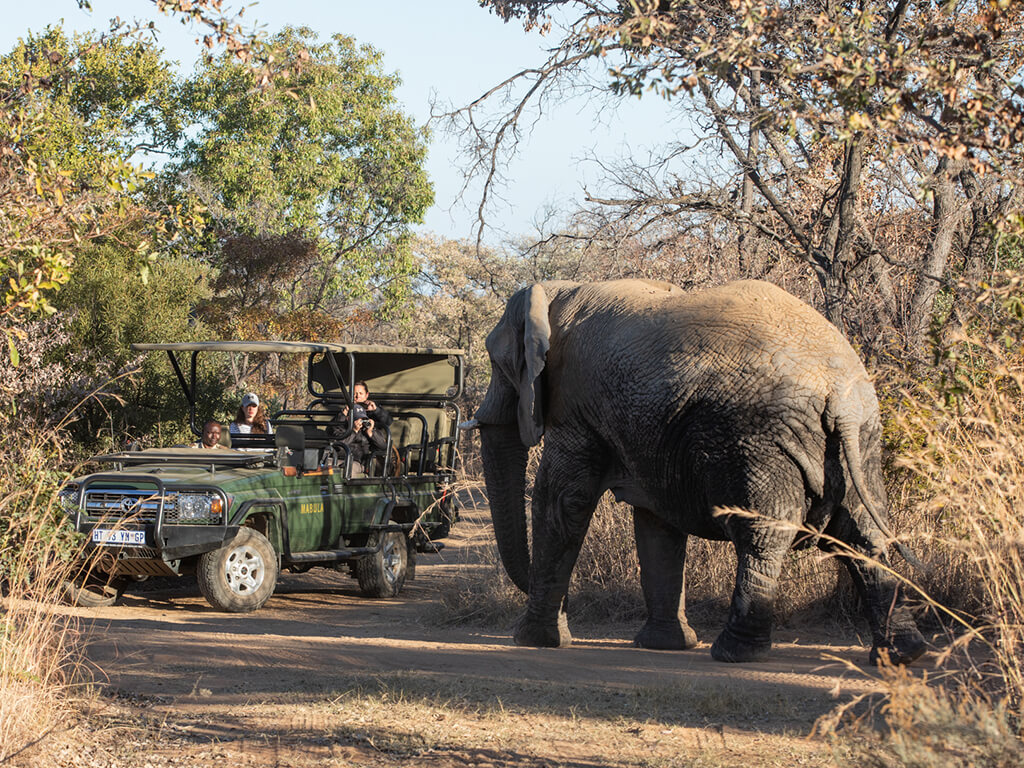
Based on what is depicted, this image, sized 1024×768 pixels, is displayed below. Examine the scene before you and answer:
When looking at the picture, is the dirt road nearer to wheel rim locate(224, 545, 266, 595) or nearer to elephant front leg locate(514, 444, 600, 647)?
elephant front leg locate(514, 444, 600, 647)

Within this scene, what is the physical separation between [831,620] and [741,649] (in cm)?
195

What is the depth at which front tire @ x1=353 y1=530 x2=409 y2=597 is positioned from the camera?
12469 millimetres

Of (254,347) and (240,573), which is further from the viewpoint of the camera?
(254,347)

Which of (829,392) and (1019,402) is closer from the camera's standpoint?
(829,392)

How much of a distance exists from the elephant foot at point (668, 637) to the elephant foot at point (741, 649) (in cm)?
100

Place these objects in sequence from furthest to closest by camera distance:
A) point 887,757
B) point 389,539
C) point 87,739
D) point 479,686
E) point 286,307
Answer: point 286,307 → point 389,539 → point 479,686 → point 87,739 → point 887,757

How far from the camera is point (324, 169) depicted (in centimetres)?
2952

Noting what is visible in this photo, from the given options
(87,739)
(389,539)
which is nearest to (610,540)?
(389,539)

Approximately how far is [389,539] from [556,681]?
584cm

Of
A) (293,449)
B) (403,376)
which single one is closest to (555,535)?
(293,449)

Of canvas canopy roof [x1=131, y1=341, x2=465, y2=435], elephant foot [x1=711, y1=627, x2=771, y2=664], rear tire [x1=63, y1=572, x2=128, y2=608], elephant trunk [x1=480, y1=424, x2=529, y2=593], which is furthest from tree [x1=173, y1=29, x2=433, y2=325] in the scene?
elephant foot [x1=711, y1=627, x2=771, y2=664]

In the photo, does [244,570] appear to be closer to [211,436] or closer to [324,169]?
[211,436]

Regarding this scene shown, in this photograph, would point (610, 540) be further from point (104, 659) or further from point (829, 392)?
point (104, 659)

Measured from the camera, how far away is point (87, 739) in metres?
5.97
